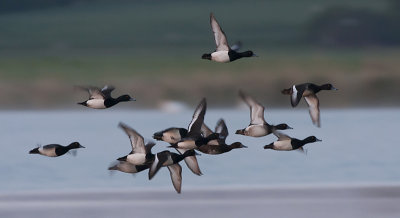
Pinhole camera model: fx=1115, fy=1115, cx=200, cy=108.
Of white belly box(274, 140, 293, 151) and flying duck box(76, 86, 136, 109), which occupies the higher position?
flying duck box(76, 86, 136, 109)

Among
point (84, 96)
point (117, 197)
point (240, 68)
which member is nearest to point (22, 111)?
point (84, 96)

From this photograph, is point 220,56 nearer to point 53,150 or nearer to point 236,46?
point 236,46

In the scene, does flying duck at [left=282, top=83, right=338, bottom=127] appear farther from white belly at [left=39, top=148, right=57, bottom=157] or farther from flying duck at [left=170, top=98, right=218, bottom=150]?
white belly at [left=39, top=148, right=57, bottom=157]

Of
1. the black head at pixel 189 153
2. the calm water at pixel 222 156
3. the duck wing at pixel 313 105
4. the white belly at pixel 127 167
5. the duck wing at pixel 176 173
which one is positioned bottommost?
the calm water at pixel 222 156

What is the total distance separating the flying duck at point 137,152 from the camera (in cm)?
721

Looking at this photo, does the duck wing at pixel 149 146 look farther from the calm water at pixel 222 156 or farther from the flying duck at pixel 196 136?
the calm water at pixel 222 156

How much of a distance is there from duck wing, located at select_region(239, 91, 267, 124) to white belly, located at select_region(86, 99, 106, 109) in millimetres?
944

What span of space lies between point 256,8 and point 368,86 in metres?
8.39

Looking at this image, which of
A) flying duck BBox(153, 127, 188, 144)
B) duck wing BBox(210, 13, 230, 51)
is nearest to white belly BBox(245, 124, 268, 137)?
flying duck BBox(153, 127, 188, 144)

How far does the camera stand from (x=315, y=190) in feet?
40.4

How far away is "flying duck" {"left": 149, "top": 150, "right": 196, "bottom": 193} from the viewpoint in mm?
6974

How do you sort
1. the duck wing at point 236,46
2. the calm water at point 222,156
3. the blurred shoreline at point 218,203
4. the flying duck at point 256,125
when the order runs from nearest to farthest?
the flying duck at point 256,125
the duck wing at point 236,46
the blurred shoreline at point 218,203
the calm water at point 222,156

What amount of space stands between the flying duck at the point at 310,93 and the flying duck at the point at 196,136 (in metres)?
0.57

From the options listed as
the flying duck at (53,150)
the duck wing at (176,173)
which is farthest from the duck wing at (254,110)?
Answer: the flying duck at (53,150)
